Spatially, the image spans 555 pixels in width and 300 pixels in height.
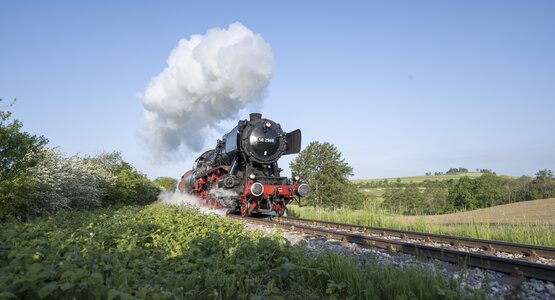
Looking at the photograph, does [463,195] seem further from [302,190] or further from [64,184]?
[64,184]

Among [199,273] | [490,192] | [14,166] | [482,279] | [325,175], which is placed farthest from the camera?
[490,192]

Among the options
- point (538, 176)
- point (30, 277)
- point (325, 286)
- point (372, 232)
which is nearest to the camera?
point (30, 277)

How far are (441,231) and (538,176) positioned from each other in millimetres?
50683

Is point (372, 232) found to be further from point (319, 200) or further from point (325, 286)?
point (319, 200)

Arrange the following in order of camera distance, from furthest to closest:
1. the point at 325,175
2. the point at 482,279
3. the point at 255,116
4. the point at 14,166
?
the point at 325,175 → the point at 255,116 → the point at 14,166 → the point at 482,279

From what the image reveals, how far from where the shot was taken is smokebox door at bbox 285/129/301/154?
14.9 m

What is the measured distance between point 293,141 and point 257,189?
308 centimetres

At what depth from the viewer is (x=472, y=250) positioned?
724 centimetres

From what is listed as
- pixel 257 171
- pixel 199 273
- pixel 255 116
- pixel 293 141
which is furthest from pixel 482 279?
pixel 255 116

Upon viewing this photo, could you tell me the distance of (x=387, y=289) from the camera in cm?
392

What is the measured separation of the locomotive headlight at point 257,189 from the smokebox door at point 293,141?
2575mm

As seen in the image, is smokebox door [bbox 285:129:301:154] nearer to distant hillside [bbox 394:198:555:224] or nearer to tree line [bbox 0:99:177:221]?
distant hillside [bbox 394:198:555:224]

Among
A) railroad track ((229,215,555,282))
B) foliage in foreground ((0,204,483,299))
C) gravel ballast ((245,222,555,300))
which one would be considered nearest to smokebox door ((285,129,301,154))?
railroad track ((229,215,555,282))

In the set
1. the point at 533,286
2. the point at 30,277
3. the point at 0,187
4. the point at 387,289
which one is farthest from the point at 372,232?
the point at 0,187
